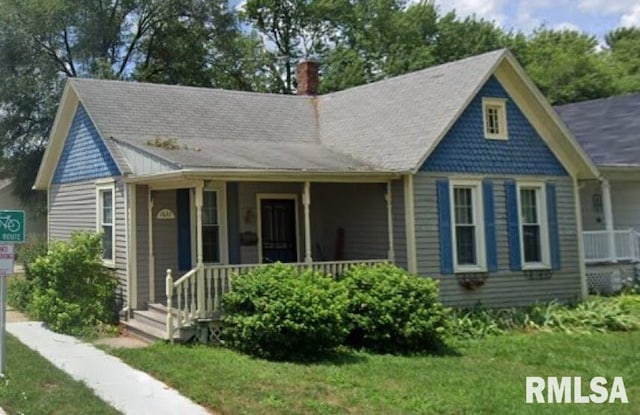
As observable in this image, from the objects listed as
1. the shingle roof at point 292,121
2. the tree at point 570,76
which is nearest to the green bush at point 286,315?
the shingle roof at point 292,121

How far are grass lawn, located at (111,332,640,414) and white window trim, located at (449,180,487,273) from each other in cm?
222

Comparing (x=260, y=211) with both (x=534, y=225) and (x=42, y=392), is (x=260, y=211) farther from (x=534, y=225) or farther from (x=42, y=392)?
(x=42, y=392)

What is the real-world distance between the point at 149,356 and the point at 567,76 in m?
35.4

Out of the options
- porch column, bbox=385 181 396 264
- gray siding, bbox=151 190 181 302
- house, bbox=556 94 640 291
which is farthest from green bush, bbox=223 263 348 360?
house, bbox=556 94 640 291

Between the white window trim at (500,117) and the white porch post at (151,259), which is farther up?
the white window trim at (500,117)

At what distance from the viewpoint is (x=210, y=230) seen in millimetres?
13492

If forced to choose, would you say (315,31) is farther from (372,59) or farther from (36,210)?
(36,210)

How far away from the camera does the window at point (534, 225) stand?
14047 millimetres

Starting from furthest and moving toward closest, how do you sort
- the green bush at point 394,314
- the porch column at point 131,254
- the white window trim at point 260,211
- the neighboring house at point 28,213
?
the neighboring house at point 28,213 → the white window trim at point 260,211 → the porch column at point 131,254 → the green bush at point 394,314

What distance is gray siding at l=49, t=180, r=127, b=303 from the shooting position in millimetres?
12898

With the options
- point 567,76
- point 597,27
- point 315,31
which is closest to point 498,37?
point 567,76

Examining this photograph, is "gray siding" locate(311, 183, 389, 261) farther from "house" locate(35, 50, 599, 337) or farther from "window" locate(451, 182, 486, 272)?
"window" locate(451, 182, 486, 272)

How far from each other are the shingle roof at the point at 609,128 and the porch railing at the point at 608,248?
179cm

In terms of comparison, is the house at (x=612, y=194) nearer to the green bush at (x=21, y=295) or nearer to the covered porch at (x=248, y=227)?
the covered porch at (x=248, y=227)
